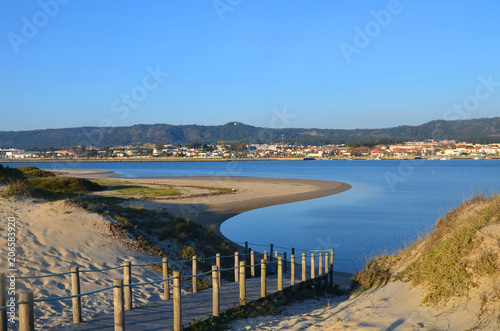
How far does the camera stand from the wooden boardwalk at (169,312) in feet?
24.0

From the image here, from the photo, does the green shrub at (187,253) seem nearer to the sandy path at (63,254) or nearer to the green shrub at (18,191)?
the sandy path at (63,254)

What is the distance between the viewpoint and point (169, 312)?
8180 mm

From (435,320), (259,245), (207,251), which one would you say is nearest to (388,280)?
(435,320)

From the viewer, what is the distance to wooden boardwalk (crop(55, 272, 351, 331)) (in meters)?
7.30

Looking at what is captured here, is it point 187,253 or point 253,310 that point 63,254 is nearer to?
point 187,253

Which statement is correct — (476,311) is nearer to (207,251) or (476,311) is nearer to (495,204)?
(495,204)

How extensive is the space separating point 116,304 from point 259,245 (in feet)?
48.3

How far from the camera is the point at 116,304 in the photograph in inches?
246

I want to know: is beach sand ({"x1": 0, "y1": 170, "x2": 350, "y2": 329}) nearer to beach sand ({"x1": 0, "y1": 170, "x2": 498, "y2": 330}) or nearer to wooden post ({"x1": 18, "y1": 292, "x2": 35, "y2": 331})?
beach sand ({"x1": 0, "y1": 170, "x2": 498, "y2": 330})

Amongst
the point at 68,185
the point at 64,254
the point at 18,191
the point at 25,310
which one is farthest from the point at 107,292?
the point at 68,185

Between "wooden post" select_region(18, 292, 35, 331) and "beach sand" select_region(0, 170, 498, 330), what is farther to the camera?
"beach sand" select_region(0, 170, 498, 330)

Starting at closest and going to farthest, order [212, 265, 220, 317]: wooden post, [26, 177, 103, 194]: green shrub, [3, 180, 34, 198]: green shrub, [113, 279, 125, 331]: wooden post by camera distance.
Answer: [113, 279, 125, 331]: wooden post → [212, 265, 220, 317]: wooden post → [3, 180, 34, 198]: green shrub → [26, 177, 103, 194]: green shrub

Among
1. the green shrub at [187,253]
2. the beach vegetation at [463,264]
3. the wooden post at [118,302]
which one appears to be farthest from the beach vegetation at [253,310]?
the green shrub at [187,253]

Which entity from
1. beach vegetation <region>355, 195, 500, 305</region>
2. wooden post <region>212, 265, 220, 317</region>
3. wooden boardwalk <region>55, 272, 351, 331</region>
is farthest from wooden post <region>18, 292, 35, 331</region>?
beach vegetation <region>355, 195, 500, 305</region>
